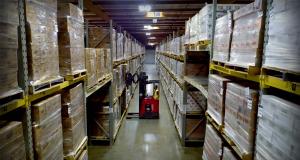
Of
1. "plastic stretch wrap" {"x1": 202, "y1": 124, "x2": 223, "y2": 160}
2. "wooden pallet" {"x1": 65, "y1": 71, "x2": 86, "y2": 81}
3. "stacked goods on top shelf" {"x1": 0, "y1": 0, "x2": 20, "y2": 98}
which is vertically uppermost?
"stacked goods on top shelf" {"x1": 0, "y1": 0, "x2": 20, "y2": 98}

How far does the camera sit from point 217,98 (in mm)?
3639

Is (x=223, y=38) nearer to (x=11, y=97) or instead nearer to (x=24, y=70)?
(x=24, y=70)

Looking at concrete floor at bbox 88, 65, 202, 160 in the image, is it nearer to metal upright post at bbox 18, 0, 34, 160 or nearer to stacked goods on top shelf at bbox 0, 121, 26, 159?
metal upright post at bbox 18, 0, 34, 160

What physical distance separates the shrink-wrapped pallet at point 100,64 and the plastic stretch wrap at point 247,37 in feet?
9.23

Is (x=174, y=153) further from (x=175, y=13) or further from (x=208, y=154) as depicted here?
(x=175, y=13)

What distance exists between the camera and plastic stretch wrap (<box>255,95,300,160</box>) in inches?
67.9

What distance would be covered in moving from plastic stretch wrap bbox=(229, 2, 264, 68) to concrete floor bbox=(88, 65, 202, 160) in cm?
364

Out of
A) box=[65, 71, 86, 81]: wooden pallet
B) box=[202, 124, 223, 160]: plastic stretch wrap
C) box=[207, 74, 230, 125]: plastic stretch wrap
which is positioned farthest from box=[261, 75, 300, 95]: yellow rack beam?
box=[65, 71, 86, 81]: wooden pallet

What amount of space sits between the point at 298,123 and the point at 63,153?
285 centimetres

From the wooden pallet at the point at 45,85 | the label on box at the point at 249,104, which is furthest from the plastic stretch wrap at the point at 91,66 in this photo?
the label on box at the point at 249,104

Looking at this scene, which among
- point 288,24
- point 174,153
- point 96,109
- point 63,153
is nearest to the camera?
point 288,24

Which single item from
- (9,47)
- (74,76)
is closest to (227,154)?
(74,76)

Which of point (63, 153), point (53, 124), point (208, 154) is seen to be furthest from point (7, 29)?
point (208, 154)

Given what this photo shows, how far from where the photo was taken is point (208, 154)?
4.18 m
